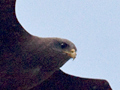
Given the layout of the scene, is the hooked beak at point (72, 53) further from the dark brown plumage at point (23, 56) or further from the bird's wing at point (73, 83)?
the bird's wing at point (73, 83)

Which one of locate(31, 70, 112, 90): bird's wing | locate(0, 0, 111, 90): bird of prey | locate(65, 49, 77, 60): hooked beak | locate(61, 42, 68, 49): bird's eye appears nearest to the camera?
locate(0, 0, 111, 90): bird of prey

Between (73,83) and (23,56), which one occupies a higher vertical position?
(23,56)

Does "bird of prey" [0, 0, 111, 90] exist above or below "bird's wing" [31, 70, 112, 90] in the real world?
above

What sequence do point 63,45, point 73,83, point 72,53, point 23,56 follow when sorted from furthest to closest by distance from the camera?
point 73,83
point 63,45
point 72,53
point 23,56

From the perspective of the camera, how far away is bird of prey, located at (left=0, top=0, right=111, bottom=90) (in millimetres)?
10844

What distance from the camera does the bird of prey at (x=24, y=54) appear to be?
1084cm

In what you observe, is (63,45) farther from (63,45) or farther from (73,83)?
(73,83)

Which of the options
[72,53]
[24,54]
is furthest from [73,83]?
[24,54]

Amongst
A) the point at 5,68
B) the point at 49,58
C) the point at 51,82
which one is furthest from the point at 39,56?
the point at 51,82

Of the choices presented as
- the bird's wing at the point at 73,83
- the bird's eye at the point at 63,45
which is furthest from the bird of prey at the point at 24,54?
the bird's wing at the point at 73,83

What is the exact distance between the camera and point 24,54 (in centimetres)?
1096

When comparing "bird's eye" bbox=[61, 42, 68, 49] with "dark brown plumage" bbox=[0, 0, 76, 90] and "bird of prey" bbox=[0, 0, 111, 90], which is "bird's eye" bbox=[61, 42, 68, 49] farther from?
"dark brown plumage" bbox=[0, 0, 76, 90]

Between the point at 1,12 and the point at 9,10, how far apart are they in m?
0.22

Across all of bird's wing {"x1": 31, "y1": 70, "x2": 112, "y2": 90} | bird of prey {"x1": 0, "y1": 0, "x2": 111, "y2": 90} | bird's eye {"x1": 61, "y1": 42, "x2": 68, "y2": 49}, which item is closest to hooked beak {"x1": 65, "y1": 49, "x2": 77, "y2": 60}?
bird of prey {"x1": 0, "y1": 0, "x2": 111, "y2": 90}
